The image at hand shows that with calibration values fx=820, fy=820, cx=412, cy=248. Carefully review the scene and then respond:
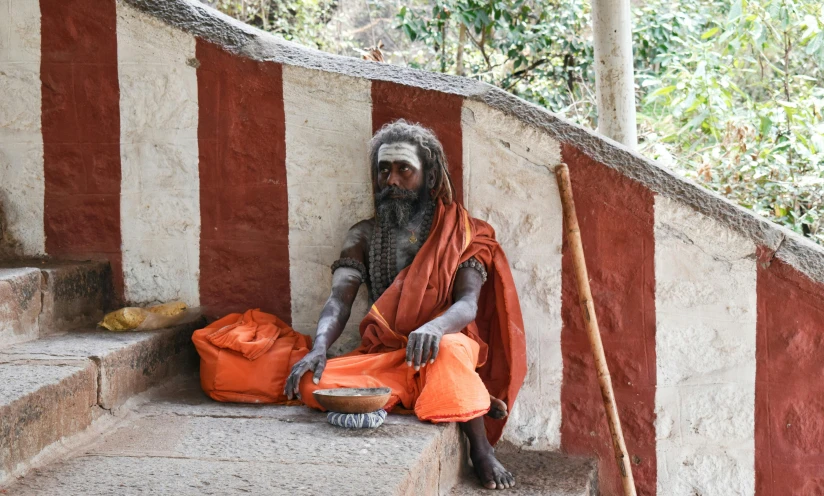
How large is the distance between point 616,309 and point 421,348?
3.12ft

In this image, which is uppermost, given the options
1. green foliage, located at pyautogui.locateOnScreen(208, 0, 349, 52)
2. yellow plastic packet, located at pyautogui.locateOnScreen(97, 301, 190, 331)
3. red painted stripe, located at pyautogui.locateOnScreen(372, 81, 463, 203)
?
green foliage, located at pyautogui.locateOnScreen(208, 0, 349, 52)

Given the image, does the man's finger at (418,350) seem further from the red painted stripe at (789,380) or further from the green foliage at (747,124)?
the green foliage at (747,124)

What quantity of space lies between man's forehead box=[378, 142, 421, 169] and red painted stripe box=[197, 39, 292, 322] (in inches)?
21.4

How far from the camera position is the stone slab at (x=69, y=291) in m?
3.27

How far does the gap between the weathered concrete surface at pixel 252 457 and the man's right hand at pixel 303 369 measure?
4.0 inches

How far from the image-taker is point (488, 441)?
332 cm

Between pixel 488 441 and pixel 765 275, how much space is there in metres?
1.27

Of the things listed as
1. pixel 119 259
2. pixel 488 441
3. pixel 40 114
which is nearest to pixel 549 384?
pixel 488 441

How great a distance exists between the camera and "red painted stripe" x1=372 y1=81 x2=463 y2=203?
341cm

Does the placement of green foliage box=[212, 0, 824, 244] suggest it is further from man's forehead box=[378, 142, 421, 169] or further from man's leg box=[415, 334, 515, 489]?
man's leg box=[415, 334, 515, 489]

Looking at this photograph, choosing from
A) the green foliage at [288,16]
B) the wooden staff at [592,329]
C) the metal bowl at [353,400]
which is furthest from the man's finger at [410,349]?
the green foliage at [288,16]

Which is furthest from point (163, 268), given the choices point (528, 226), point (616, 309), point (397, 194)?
point (616, 309)

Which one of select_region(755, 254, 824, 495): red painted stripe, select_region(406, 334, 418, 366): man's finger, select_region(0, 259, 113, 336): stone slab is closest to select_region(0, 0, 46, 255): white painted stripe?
select_region(0, 259, 113, 336): stone slab

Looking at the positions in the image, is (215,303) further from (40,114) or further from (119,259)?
(40,114)
